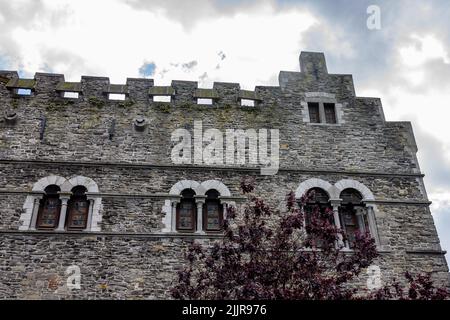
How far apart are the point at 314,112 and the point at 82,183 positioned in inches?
282

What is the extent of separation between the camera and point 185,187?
12.0 metres

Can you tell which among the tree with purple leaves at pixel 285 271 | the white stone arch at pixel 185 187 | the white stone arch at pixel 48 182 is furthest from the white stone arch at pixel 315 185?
the white stone arch at pixel 48 182

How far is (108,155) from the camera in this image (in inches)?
490

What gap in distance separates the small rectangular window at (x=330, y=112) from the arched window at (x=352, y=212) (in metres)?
2.55

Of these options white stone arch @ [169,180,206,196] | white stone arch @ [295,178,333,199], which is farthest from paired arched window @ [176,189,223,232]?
white stone arch @ [295,178,333,199]

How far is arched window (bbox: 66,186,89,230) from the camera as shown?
11359 millimetres

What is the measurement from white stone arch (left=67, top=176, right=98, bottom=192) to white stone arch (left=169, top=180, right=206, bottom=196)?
1964 mm

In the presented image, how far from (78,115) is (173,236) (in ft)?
15.4

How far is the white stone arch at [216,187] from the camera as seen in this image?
12031 mm

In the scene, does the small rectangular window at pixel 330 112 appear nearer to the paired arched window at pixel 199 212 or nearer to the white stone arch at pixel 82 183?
the paired arched window at pixel 199 212

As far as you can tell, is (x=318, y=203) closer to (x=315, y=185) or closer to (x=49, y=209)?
(x=315, y=185)

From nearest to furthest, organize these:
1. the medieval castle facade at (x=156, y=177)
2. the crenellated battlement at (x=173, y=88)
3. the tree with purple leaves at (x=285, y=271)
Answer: the tree with purple leaves at (x=285, y=271) → the medieval castle facade at (x=156, y=177) → the crenellated battlement at (x=173, y=88)
